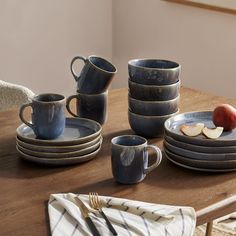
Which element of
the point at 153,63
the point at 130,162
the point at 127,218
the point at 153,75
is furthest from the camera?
the point at 153,63

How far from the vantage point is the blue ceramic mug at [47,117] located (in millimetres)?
1426

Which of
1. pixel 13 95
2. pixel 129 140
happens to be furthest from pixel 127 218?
pixel 13 95

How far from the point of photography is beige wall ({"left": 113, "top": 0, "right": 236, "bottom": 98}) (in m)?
3.05

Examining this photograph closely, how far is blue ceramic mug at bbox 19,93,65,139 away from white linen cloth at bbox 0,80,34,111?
0.76 metres

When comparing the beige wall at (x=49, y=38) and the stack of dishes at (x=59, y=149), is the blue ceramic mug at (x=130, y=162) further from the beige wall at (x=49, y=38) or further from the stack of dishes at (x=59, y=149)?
the beige wall at (x=49, y=38)

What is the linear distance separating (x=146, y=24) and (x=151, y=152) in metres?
2.07

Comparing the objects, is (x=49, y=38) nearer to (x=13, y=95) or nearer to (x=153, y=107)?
(x=13, y=95)

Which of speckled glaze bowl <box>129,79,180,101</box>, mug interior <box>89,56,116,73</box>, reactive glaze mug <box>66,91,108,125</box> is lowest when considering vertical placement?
reactive glaze mug <box>66,91,108,125</box>

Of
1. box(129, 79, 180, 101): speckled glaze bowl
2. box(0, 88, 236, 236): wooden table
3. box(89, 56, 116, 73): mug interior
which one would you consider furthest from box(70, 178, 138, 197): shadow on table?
box(89, 56, 116, 73): mug interior

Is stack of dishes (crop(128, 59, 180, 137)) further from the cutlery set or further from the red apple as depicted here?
the cutlery set

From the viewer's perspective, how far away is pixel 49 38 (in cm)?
345

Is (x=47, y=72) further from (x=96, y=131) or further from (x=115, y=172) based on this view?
(x=115, y=172)

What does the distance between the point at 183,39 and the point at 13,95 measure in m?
1.30

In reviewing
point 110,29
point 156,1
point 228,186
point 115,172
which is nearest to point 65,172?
point 115,172
